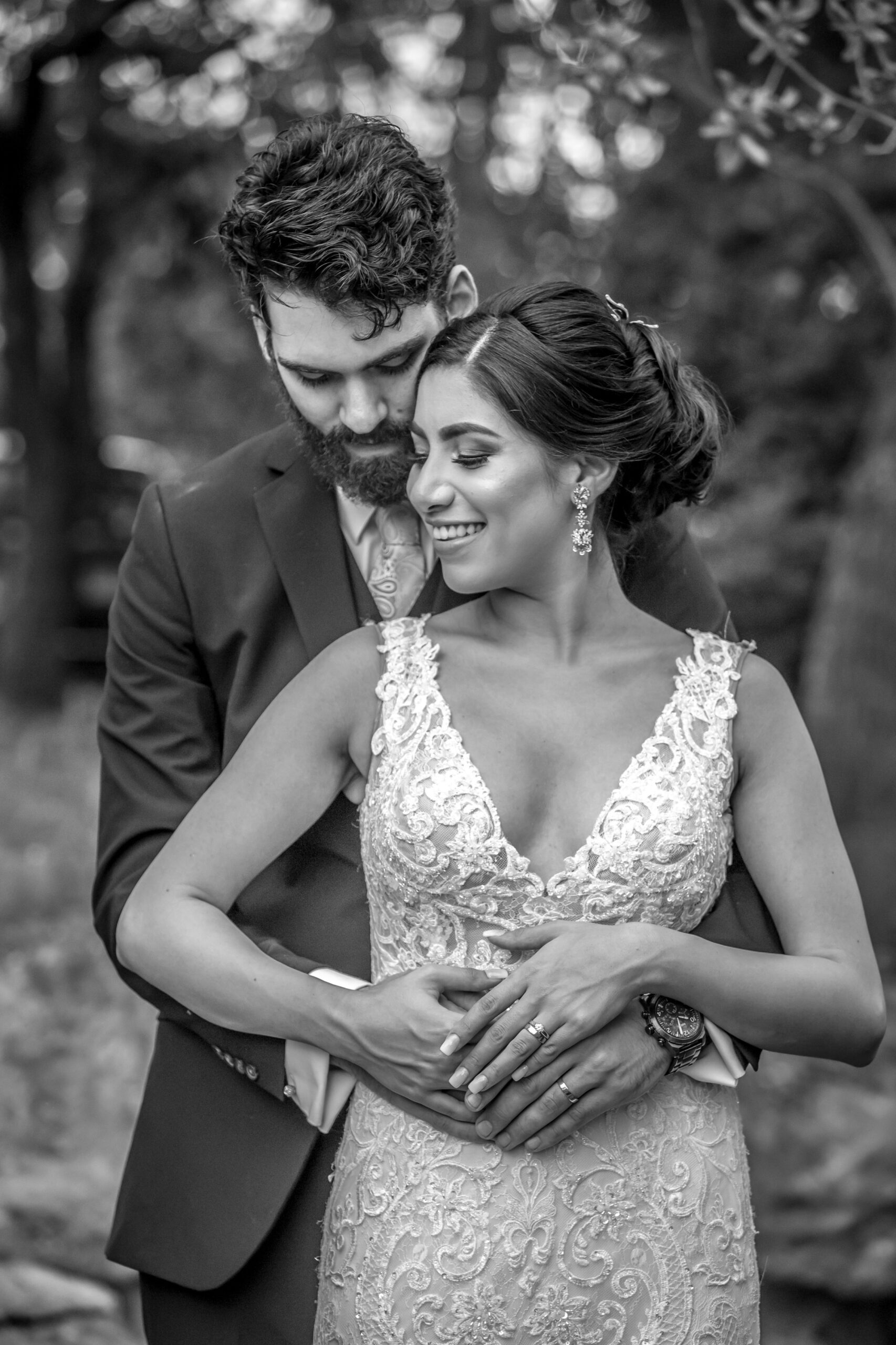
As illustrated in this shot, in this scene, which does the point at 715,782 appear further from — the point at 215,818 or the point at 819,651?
the point at 819,651

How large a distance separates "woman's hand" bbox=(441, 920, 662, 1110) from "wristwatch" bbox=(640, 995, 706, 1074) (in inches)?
4.1

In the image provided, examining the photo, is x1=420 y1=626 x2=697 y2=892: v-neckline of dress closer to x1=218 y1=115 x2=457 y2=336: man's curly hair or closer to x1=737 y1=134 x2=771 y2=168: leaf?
x1=218 y1=115 x2=457 y2=336: man's curly hair

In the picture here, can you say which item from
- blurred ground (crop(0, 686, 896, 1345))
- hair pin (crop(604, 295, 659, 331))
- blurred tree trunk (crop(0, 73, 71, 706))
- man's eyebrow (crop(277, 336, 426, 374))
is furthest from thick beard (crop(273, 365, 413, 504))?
blurred tree trunk (crop(0, 73, 71, 706))

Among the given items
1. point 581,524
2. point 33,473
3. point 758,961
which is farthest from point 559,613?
point 33,473

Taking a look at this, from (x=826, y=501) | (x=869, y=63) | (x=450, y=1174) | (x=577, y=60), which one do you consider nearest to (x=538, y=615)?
(x=450, y=1174)

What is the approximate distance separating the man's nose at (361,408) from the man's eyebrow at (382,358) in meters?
0.04

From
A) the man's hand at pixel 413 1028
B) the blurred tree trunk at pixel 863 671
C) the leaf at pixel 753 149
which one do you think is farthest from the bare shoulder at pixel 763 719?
the blurred tree trunk at pixel 863 671

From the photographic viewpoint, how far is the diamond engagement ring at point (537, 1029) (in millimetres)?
2338

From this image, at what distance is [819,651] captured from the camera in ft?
24.2

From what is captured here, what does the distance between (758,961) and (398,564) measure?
1.11 m

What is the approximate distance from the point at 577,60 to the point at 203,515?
4.98ft

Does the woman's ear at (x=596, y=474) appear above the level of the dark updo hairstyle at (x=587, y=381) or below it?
below

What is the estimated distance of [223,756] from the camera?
2.91 metres

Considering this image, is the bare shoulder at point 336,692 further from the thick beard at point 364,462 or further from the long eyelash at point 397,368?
the long eyelash at point 397,368
